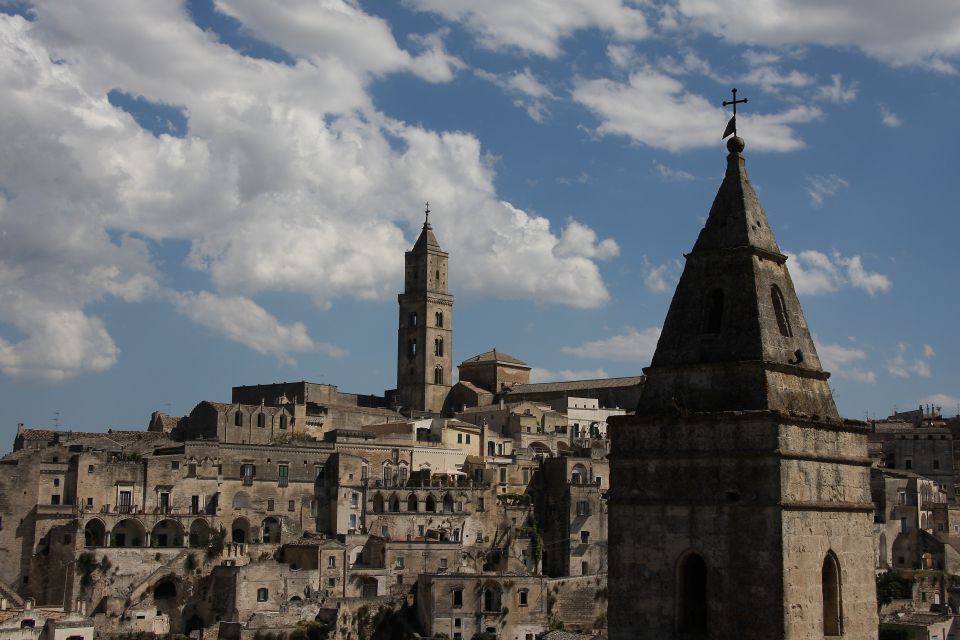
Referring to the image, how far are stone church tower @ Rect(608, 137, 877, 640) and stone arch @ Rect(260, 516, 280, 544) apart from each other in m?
50.8

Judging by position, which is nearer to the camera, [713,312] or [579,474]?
[713,312]

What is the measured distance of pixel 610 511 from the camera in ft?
51.1

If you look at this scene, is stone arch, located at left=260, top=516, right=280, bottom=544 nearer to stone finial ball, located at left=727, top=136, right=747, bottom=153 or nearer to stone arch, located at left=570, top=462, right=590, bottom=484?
stone arch, located at left=570, top=462, right=590, bottom=484

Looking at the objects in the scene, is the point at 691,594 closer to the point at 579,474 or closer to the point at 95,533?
the point at 95,533

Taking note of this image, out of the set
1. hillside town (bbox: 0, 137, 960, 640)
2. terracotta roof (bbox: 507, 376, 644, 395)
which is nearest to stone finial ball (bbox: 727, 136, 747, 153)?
hillside town (bbox: 0, 137, 960, 640)

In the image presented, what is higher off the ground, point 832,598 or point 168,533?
point 832,598

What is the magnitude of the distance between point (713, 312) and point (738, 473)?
7.02ft

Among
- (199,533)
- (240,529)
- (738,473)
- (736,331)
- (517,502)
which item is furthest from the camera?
(517,502)

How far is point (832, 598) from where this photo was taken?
1513cm

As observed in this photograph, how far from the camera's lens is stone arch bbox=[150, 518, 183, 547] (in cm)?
6112

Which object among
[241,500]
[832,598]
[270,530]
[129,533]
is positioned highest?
[241,500]

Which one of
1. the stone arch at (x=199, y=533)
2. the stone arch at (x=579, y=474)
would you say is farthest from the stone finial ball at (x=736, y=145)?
the stone arch at (x=579, y=474)

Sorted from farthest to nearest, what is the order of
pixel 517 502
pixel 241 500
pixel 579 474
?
pixel 579 474, pixel 517 502, pixel 241 500

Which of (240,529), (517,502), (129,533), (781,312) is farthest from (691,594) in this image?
(517,502)
